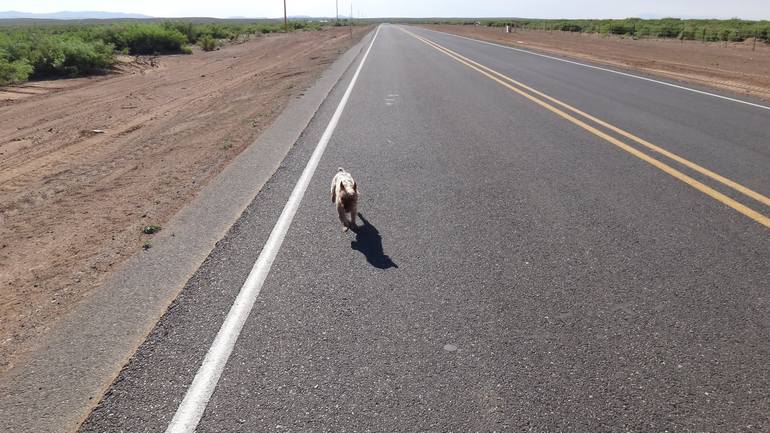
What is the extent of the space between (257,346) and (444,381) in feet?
3.85

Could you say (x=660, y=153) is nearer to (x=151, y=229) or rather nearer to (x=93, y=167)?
(x=151, y=229)

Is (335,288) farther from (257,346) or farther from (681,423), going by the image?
(681,423)

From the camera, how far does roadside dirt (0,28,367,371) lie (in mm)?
4462

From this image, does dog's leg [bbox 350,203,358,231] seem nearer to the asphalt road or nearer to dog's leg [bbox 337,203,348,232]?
dog's leg [bbox 337,203,348,232]

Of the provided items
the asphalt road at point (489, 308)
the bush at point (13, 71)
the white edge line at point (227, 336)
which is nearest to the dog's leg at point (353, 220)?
the asphalt road at point (489, 308)

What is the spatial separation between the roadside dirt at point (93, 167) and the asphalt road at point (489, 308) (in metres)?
1.20

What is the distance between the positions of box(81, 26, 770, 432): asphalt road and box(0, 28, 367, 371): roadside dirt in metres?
1.20

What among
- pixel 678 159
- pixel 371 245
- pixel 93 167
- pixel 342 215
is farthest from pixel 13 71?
pixel 678 159

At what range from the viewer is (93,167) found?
853cm

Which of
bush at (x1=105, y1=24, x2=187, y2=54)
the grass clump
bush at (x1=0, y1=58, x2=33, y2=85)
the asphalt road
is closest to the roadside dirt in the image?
the grass clump

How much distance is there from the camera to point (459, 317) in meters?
3.53

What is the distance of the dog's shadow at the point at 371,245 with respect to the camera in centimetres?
438

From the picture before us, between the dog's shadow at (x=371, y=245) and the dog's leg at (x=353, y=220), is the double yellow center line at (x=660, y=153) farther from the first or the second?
the dog's leg at (x=353, y=220)

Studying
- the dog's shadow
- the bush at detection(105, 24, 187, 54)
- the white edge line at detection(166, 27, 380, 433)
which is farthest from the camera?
the bush at detection(105, 24, 187, 54)
